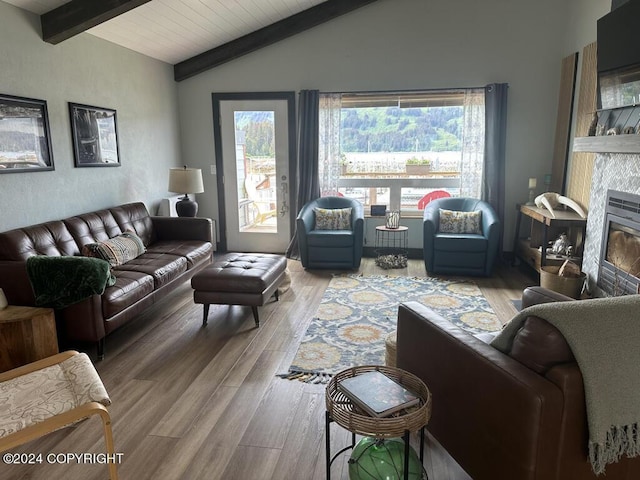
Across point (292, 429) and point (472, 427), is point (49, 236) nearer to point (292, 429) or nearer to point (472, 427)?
point (292, 429)

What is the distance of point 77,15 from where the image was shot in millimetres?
3576

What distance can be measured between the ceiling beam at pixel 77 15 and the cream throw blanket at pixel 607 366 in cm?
376

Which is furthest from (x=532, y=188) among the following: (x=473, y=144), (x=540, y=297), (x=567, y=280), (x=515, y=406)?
(x=515, y=406)

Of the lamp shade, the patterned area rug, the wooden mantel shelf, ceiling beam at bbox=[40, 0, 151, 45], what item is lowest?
the patterned area rug

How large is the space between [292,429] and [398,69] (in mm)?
4593

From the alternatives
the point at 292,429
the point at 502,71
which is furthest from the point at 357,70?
the point at 292,429

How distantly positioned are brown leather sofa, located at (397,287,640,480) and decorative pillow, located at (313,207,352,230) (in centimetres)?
361

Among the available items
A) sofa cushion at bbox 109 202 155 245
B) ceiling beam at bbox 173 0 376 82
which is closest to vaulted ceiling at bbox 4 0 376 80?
ceiling beam at bbox 173 0 376 82

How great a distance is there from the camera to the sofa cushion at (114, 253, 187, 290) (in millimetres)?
3668

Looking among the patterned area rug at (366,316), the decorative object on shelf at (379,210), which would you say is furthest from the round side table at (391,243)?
the patterned area rug at (366,316)

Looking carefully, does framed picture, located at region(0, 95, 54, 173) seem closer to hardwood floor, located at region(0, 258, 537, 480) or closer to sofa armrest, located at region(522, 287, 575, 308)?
hardwood floor, located at region(0, 258, 537, 480)

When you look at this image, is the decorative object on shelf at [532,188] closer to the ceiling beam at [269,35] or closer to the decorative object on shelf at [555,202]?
the decorative object on shelf at [555,202]

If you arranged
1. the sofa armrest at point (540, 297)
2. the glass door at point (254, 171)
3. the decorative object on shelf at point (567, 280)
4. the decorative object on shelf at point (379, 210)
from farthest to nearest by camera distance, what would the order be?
the glass door at point (254, 171)
the decorative object on shelf at point (379, 210)
the decorative object on shelf at point (567, 280)
the sofa armrest at point (540, 297)

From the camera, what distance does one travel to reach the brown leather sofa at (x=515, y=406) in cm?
141
